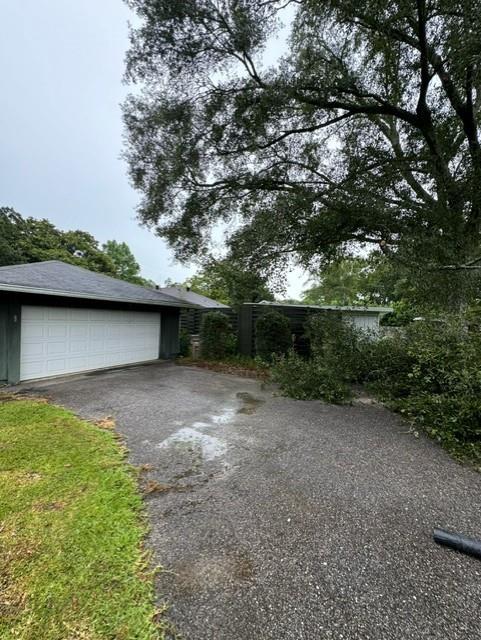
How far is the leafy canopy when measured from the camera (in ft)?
16.0

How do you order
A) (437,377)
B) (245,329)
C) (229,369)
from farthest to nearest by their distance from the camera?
(245,329) < (229,369) < (437,377)

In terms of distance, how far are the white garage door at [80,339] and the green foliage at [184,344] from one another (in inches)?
51.0

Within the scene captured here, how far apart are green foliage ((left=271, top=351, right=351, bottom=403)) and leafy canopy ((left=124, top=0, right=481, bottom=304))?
93.2 inches

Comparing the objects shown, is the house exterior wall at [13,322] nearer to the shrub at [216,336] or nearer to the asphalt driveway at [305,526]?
the asphalt driveway at [305,526]

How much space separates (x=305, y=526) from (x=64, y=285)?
6927 mm

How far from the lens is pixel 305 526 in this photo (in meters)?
2.12

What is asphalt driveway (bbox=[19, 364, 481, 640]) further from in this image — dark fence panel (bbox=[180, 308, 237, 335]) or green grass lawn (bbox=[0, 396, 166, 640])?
dark fence panel (bbox=[180, 308, 237, 335])

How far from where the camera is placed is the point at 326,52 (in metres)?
5.59

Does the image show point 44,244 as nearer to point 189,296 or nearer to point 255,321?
point 189,296

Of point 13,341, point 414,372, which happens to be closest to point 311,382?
point 414,372

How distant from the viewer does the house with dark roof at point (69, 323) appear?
19.2ft

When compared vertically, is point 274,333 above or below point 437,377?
above

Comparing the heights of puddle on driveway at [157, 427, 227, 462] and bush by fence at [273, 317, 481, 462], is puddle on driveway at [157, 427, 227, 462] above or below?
below

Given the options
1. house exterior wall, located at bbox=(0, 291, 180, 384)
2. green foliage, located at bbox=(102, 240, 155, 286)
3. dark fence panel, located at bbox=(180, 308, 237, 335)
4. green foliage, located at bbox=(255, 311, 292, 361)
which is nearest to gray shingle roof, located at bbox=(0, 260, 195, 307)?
house exterior wall, located at bbox=(0, 291, 180, 384)
